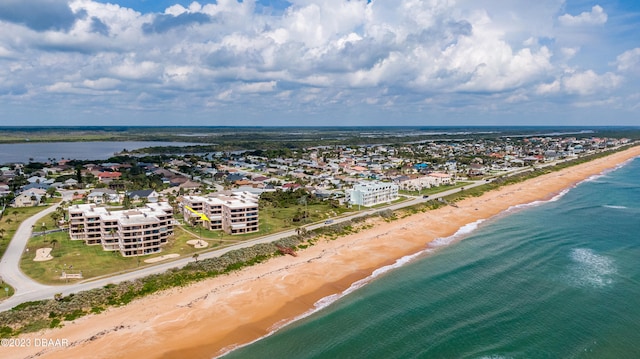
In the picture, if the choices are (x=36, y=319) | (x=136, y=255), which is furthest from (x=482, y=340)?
(x=136, y=255)

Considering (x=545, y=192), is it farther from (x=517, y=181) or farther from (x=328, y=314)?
(x=328, y=314)

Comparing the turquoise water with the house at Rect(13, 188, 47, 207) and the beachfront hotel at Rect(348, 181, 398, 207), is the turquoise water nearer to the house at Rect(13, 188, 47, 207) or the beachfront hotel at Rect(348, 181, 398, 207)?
the beachfront hotel at Rect(348, 181, 398, 207)

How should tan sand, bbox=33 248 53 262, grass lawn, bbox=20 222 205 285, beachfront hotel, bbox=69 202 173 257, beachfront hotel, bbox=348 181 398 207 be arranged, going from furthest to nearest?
beachfront hotel, bbox=348 181 398 207
beachfront hotel, bbox=69 202 173 257
tan sand, bbox=33 248 53 262
grass lawn, bbox=20 222 205 285

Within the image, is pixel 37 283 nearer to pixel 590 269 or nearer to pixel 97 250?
pixel 97 250

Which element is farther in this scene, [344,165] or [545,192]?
[344,165]

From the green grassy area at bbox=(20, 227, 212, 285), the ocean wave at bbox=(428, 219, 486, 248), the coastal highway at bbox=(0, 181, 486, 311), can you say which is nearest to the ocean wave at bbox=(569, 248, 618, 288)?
the ocean wave at bbox=(428, 219, 486, 248)

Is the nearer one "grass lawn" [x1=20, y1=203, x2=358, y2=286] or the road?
Result: the road

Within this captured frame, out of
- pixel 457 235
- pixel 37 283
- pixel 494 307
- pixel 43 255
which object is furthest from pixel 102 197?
pixel 494 307
